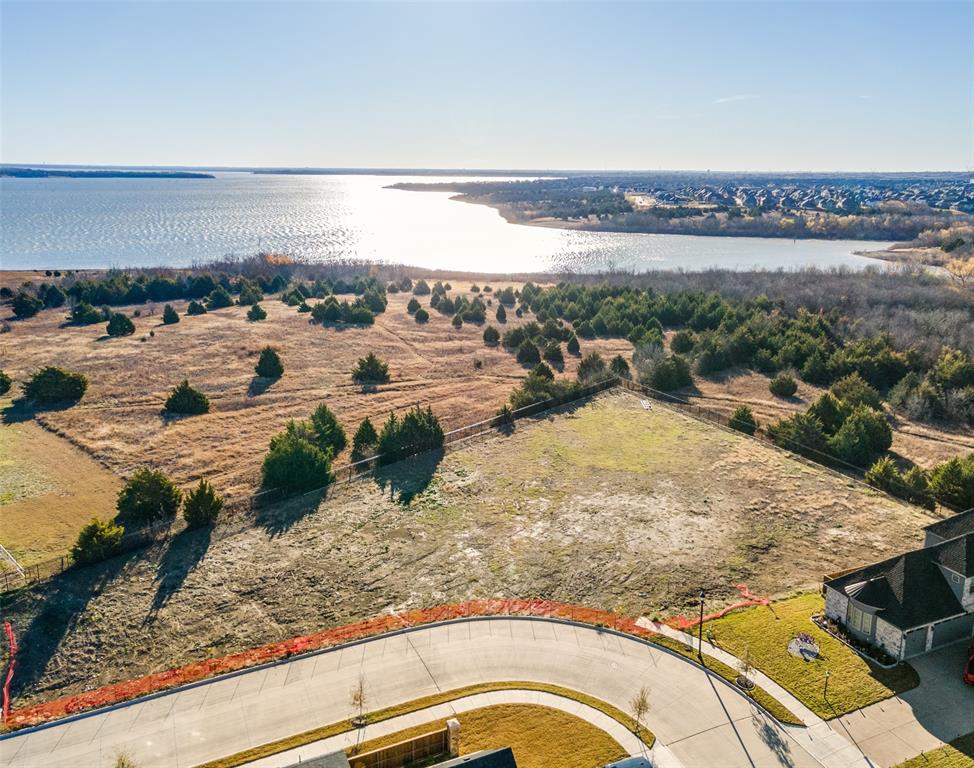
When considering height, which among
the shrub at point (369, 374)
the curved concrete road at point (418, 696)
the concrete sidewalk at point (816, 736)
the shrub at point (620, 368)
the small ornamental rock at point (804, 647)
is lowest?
the curved concrete road at point (418, 696)

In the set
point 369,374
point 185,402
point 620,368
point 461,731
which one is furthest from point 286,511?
point 620,368

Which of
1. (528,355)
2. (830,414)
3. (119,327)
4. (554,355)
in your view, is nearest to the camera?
(830,414)

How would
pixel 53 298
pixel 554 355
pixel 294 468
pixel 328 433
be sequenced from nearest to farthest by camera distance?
pixel 294 468 → pixel 328 433 → pixel 554 355 → pixel 53 298

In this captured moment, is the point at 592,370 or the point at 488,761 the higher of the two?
the point at 488,761

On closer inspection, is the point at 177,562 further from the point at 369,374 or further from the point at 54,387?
the point at 369,374

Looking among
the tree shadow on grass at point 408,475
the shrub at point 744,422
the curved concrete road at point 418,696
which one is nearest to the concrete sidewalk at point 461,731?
the curved concrete road at point 418,696

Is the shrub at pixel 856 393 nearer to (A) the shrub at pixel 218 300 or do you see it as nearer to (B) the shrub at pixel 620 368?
(B) the shrub at pixel 620 368
